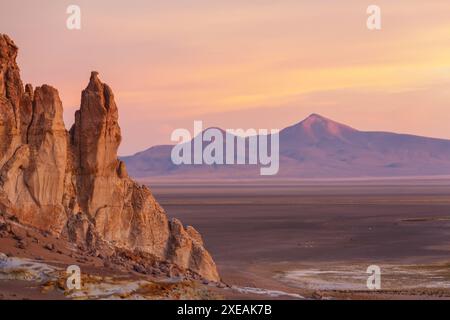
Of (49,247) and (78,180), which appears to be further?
(78,180)

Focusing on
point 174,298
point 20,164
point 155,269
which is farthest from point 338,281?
point 174,298

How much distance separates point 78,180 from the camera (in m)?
31.5

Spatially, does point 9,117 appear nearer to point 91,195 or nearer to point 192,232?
point 91,195

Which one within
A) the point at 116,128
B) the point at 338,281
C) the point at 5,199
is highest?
the point at 116,128

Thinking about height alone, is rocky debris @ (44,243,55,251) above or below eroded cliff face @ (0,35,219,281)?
below

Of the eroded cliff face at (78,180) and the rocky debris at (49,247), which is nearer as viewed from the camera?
the rocky debris at (49,247)

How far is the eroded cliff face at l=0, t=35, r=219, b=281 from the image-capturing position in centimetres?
2816

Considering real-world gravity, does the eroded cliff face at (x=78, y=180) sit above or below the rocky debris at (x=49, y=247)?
above

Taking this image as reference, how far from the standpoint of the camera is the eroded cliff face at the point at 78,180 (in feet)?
92.4

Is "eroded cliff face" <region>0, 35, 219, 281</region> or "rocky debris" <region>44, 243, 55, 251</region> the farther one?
"eroded cliff face" <region>0, 35, 219, 281</region>

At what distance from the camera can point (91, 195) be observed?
1241 inches

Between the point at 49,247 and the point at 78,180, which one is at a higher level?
the point at 78,180

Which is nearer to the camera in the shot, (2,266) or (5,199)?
(2,266)
